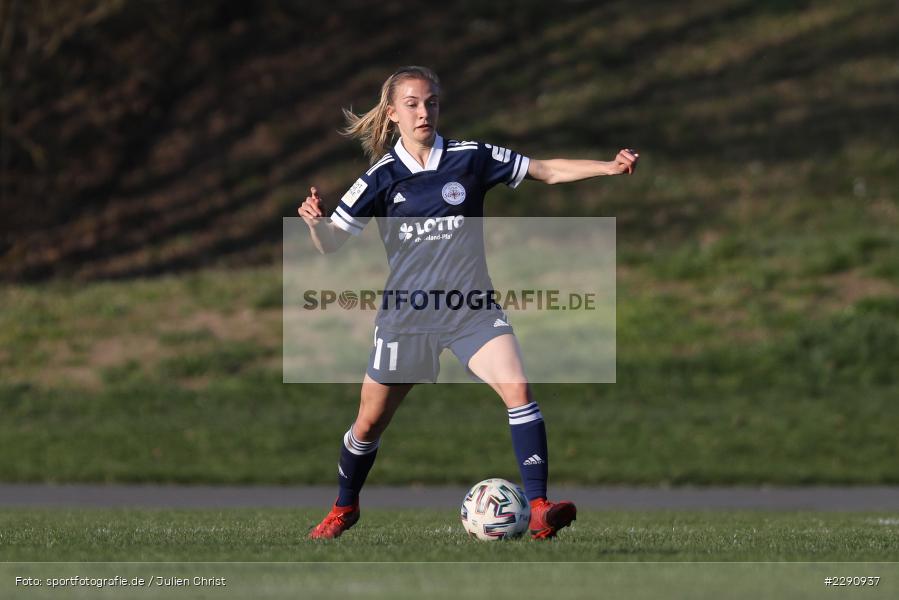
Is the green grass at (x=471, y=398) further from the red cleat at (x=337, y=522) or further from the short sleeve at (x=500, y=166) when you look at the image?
the short sleeve at (x=500, y=166)

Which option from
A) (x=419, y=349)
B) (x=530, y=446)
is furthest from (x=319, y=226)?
(x=530, y=446)

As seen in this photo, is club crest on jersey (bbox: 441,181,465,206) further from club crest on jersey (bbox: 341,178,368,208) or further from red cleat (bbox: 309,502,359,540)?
red cleat (bbox: 309,502,359,540)

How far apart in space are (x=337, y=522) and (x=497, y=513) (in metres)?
1.10

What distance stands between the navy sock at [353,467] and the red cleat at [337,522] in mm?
41

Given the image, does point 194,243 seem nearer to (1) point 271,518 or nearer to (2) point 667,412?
(2) point 667,412

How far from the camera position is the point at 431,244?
775cm

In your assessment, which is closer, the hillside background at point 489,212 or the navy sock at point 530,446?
the navy sock at point 530,446

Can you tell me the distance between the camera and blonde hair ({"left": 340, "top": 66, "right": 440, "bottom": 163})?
793 centimetres

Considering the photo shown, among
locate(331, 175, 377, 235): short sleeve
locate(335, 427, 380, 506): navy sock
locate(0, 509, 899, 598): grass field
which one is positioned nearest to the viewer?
locate(0, 509, 899, 598): grass field

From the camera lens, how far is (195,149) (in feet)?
109

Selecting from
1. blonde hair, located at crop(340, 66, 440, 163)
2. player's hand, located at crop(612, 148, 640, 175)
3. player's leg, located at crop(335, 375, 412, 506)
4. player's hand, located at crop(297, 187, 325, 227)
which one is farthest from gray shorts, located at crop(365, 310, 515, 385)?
blonde hair, located at crop(340, 66, 440, 163)

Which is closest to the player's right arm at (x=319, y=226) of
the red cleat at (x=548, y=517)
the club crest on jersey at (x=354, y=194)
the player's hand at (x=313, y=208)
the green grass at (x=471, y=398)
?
the player's hand at (x=313, y=208)

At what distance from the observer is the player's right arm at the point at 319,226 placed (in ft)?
25.2

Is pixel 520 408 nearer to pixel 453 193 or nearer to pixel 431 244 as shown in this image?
pixel 431 244
